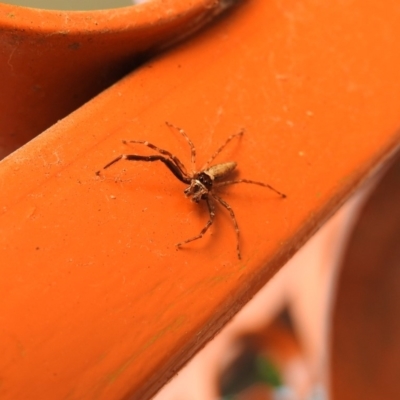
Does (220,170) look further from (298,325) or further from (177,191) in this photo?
(298,325)

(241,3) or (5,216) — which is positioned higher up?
(241,3)

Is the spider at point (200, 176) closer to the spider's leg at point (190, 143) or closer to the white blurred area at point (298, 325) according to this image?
the spider's leg at point (190, 143)

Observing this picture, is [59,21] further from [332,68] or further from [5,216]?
[332,68]

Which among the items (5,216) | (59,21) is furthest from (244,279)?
(59,21)

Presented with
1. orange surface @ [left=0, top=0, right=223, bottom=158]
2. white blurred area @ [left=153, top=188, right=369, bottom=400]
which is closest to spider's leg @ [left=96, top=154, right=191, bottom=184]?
orange surface @ [left=0, top=0, right=223, bottom=158]

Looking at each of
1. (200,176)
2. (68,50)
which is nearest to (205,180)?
(200,176)

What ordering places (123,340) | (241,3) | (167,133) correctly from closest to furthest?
1. (123,340)
2. (167,133)
3. (241,3)

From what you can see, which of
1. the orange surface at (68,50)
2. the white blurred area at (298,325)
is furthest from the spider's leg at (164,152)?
the white blurred area at (298,325)

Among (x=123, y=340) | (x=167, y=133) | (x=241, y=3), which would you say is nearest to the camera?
(x=123, y=340)
